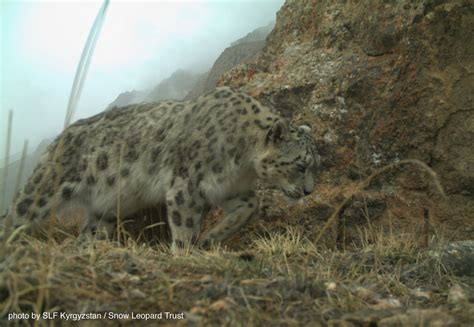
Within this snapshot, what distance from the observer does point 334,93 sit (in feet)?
22.0

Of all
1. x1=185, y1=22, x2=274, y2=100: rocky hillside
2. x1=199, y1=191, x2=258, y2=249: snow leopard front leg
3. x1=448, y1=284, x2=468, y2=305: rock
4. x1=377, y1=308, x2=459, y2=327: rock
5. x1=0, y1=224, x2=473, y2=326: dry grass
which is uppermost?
x1=185, y1=22, x2=274, y2=100: rocky hillside

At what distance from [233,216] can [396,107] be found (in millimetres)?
2161

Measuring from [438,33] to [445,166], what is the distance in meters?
1.47

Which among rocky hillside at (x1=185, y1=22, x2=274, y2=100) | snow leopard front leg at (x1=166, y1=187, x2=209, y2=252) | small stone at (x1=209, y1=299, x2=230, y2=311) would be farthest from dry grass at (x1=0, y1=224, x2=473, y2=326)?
rocky hillside at (x1=185, y1=22, x2=274, y2=100)

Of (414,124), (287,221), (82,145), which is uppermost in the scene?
(82,145)

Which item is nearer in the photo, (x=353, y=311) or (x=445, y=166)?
(x=353, y=311)

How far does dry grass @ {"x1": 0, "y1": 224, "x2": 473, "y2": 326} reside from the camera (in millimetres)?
2643

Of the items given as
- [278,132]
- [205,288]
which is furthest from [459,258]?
[278,132]

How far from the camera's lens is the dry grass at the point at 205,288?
8.67ft

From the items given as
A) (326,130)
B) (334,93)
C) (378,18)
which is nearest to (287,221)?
(326,130)

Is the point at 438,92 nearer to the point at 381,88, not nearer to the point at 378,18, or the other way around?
the point at 381,88

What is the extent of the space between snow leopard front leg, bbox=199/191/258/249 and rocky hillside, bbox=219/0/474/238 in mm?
625

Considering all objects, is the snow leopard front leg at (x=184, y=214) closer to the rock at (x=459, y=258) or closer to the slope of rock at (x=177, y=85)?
the rock at (x=459, y=258)

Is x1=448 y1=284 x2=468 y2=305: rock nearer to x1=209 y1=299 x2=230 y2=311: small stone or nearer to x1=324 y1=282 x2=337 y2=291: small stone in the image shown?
x1=324 y1=282 x2=337 y2=291: small stone
